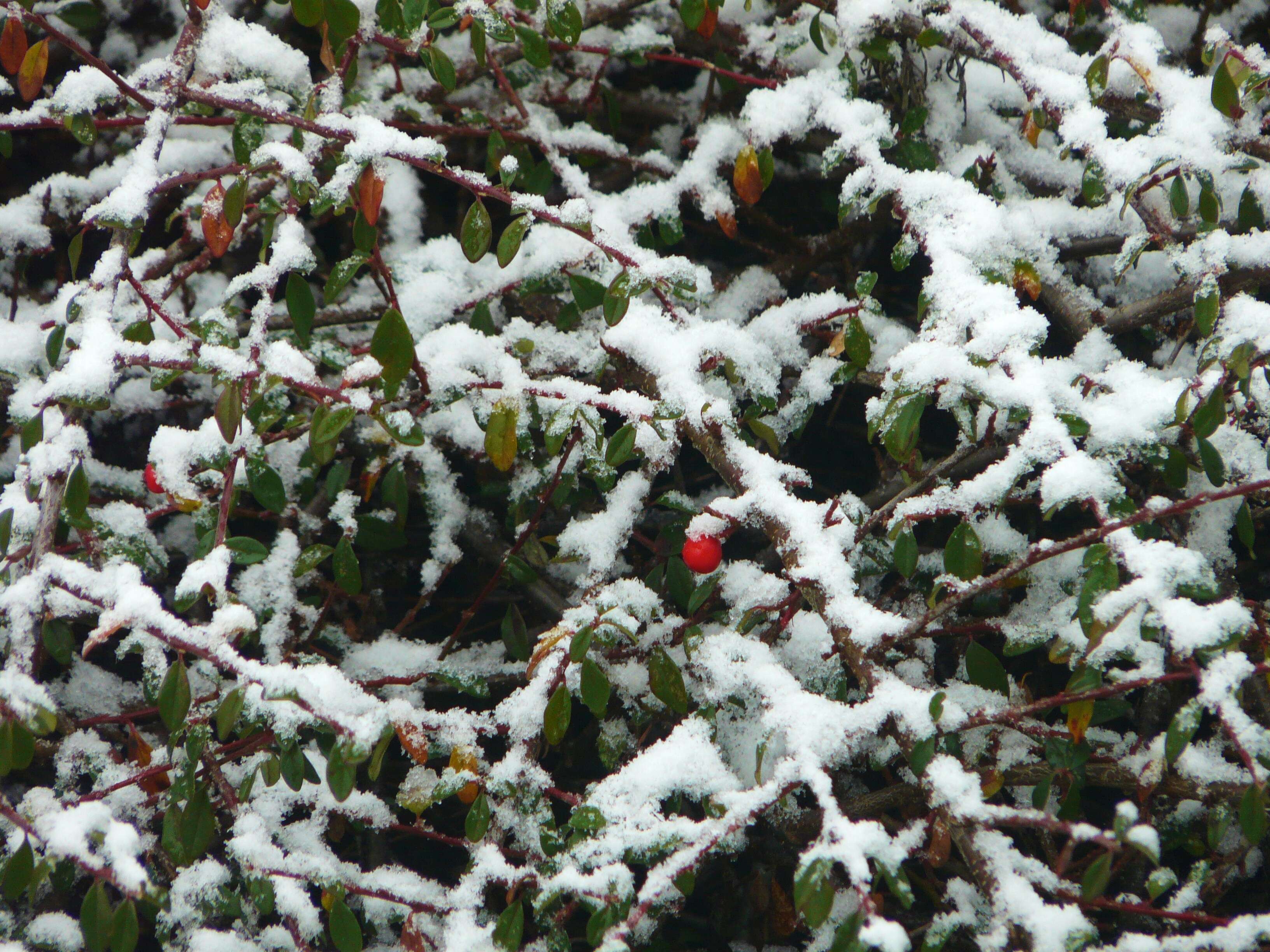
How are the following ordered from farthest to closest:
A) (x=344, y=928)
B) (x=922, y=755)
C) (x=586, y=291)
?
1. (x=586, y=291)
2. (x=344, y=928)
3. (x=922, y=755)

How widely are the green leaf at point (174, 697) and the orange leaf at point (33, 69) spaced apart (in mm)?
766

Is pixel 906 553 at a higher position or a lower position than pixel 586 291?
lower

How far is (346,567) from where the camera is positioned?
3.97ft

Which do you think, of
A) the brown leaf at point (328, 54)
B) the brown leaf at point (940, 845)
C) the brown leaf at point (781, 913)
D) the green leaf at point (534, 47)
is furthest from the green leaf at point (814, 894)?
the brown leaf at point (328, 54)

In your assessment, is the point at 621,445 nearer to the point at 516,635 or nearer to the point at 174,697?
the point at 516,635

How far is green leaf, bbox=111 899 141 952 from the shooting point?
2.85 feet

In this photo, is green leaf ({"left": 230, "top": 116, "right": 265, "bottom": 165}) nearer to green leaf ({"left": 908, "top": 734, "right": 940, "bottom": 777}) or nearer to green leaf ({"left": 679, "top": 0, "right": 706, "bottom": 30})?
green leaf ({"left": 679, "top": 0, "right": 706, "bottom": 30})

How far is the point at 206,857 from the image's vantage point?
3.94 ft

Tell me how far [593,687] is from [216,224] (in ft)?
2.54

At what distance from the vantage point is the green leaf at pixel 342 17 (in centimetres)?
103

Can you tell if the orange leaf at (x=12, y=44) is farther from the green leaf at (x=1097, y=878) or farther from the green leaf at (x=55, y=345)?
the green leaf at (x=1097, y=878)

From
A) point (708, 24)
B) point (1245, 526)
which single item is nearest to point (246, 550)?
point (708, 24)

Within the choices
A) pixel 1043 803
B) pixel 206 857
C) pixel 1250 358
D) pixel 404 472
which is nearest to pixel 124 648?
pixel 206 857

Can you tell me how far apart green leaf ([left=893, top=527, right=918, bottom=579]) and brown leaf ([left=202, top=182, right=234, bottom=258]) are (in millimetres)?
934
